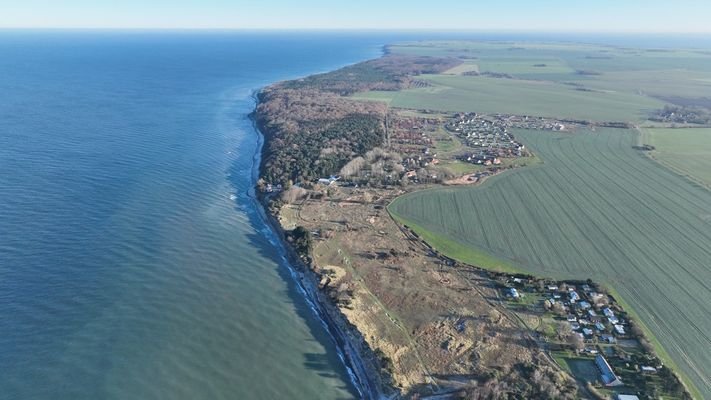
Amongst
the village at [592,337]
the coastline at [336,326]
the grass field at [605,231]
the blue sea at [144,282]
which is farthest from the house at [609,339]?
the blue sea at [144,282]

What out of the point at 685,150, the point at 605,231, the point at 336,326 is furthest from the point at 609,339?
the point at 685,150

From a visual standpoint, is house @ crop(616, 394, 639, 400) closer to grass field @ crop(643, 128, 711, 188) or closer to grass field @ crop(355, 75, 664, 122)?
grass field @ crop(643, 128, 711, 188)

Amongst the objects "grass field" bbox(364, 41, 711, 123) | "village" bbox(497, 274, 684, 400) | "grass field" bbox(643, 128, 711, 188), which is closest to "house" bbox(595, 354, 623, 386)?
"village" bbox(497, 274, 684, 400)

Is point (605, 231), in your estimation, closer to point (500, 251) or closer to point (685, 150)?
point (500, 251)

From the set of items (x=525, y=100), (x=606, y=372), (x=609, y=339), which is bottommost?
(x=606, y=372)

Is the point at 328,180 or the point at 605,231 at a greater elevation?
the point at 328,180
